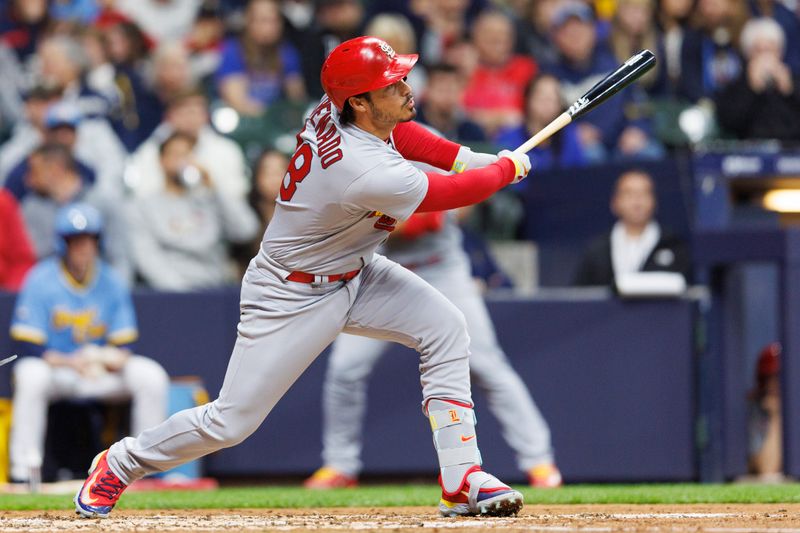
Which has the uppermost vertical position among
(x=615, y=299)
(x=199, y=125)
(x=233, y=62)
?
(x=233, y=62)

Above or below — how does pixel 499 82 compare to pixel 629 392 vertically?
above

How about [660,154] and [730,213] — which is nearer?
[730,213]

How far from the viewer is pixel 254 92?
10.5 m

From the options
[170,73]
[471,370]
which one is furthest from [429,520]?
[170,73]

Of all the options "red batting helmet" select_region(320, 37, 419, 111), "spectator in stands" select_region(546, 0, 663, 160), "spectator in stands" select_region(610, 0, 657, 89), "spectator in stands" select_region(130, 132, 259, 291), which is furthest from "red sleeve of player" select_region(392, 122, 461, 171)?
"spectator in stands" select_region(610, 0, 657, 89)

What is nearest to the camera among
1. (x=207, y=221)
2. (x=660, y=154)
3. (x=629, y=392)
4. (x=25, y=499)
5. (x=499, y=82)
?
(x=25, y=499)

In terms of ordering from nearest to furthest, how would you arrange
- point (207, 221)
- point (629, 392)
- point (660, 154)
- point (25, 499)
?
point (25, 499) < point (629, 392) < point (207, 221) < point (660, 154)

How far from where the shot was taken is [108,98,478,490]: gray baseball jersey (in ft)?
15.9

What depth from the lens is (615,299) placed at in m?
8.24

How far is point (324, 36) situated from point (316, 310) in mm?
6097

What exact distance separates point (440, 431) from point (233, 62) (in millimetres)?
6193

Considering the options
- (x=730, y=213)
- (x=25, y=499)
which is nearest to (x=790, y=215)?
(x=730, y=213)

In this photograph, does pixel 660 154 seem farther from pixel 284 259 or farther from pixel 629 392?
pixel 284 259

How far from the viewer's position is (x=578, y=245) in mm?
9156
